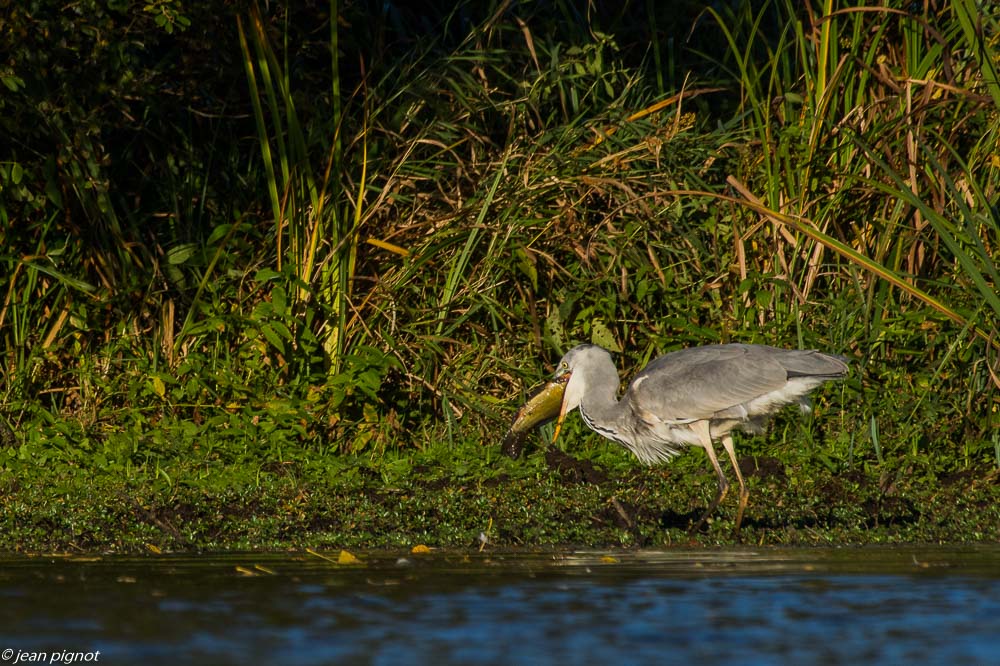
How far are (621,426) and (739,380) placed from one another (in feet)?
2.01

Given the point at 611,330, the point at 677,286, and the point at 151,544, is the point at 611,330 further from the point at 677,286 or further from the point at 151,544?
the point at 151,544

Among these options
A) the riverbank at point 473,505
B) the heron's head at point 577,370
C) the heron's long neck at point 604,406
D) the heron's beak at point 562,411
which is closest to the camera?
the riverbank at point 473,505

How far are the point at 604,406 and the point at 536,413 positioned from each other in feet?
1.65

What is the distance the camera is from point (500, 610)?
4.27m

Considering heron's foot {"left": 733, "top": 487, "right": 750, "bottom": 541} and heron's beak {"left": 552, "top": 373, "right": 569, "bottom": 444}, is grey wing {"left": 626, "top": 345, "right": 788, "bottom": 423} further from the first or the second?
heron's beak {"left": 552, "top": 373, "right": 569, "bottom": 444}

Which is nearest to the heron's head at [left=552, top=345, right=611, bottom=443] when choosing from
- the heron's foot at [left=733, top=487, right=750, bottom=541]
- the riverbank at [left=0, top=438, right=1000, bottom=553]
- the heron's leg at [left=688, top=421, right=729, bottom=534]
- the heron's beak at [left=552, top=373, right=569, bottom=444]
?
the heron's beak at [left=552, top=373, right=569, bottom=444]

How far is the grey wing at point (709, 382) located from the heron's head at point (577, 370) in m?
0.37

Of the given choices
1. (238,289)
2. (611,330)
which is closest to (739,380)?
(611,330)

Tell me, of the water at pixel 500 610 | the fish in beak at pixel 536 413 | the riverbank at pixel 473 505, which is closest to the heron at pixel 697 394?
the fish in beak at pixel 536 413

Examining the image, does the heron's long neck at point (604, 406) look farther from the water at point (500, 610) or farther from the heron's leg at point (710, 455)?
the water at point (500, 610)

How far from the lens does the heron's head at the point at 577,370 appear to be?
7.14 meters

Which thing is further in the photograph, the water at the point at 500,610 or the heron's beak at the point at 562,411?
the heron's beak at the point at 562,411

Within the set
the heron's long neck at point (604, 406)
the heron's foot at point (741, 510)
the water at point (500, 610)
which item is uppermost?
Result: the heron's long neck at point (604, 406)

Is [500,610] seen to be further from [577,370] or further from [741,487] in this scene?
[577,370]
